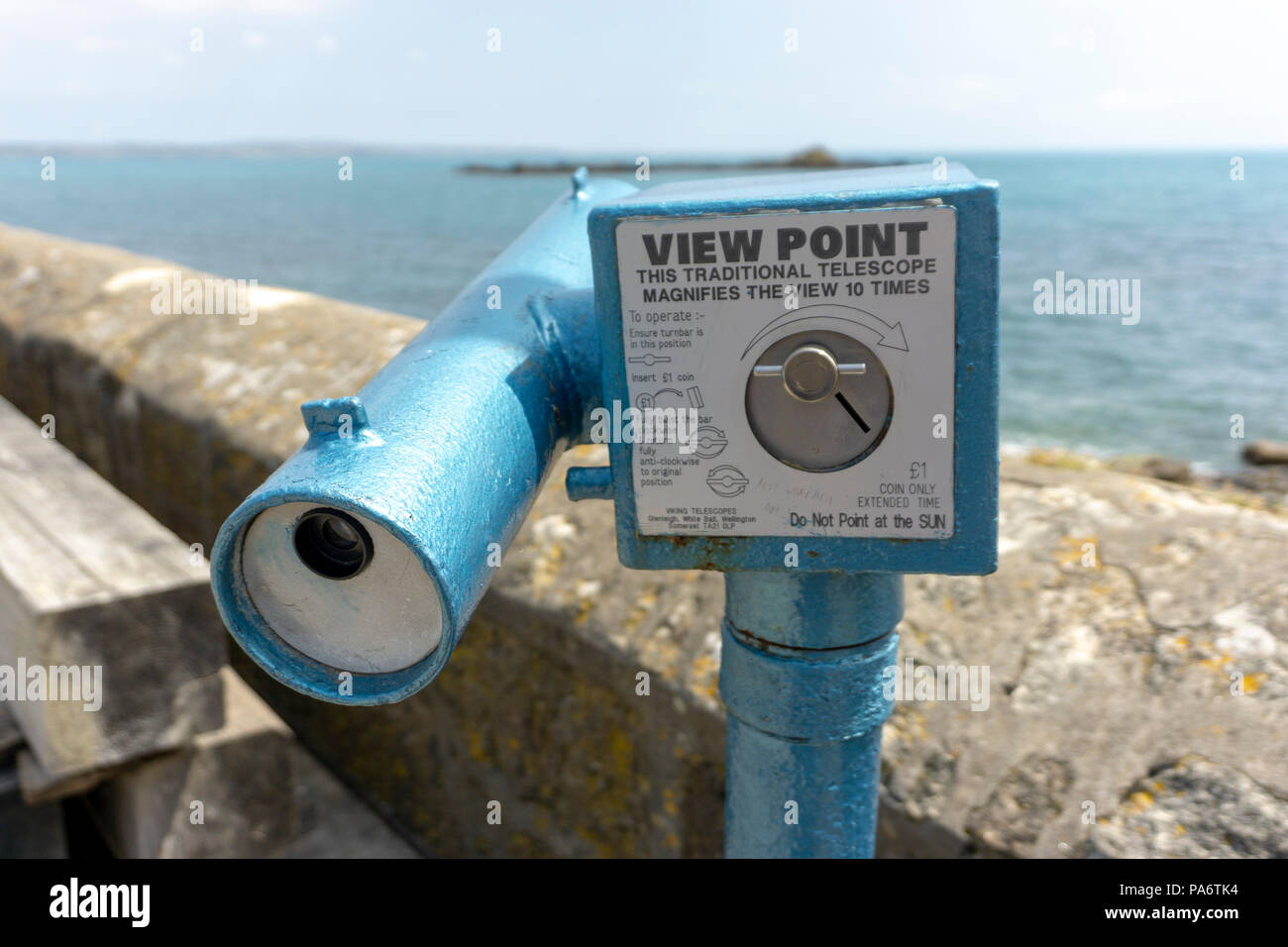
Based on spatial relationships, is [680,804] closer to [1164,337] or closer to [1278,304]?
[1164,337]

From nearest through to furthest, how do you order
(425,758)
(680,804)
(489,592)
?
(680,804), (489,592), (425,758)

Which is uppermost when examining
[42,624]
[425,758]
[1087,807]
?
[42,624]

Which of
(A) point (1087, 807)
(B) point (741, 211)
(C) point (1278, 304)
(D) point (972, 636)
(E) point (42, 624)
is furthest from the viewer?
(C) point (1278, 304)

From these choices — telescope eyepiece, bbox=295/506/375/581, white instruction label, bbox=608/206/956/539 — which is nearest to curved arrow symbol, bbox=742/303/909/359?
white instruction label, bbox=608/206/956/539

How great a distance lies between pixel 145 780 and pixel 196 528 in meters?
1.02

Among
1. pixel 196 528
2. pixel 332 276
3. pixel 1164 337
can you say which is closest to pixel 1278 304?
pixel 1164 337

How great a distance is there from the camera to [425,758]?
88.7 inches

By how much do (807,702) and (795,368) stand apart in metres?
0.41

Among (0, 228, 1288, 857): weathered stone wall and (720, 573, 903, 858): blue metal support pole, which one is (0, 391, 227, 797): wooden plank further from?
(720, 573, 903, 858): blue metal support pole

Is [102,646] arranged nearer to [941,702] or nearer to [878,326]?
[941,702]

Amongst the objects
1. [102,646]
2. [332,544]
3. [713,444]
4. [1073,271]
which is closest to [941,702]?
[713,444]

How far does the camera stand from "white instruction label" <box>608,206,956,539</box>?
96 centimetres

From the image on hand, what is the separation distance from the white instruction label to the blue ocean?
1.28ft
